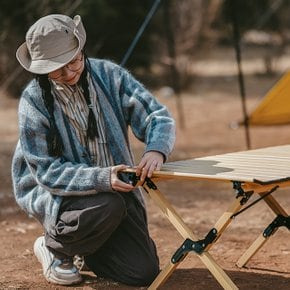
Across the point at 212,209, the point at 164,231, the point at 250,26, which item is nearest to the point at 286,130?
the point at 212,209

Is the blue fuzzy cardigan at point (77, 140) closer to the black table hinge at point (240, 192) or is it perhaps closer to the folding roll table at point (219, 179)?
the folding roll table at point (219, 179)

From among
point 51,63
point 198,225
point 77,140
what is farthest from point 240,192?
point 198,225

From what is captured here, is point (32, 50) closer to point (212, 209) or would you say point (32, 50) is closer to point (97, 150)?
point (97, 150)

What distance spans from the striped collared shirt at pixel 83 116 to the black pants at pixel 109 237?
0.22 metres

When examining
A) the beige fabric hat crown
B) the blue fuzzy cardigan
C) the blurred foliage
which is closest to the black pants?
the blue fuzzy cardigan

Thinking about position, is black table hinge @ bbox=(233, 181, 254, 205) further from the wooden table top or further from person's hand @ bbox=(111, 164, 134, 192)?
person's hand @ bbox=(111, 164, 134, 192)

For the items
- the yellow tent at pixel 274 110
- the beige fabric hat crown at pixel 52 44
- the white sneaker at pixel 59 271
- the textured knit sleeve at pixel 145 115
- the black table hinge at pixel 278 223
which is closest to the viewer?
the beige fabric hat crown at pixel 52 44

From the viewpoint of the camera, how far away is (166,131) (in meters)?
3.72

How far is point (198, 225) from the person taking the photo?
517 cm

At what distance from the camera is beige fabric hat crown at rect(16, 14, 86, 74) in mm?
3604

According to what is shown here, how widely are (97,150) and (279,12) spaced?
1318 cm

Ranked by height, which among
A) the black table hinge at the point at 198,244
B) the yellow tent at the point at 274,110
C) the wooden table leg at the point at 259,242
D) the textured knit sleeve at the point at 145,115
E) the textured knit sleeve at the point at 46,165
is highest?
the textured knit sleeve at the point at 145,115

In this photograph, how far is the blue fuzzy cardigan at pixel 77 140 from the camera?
11.9 feet

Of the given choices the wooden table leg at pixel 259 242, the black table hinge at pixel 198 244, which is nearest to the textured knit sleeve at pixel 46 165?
the black table hinge at pixel 198 244
